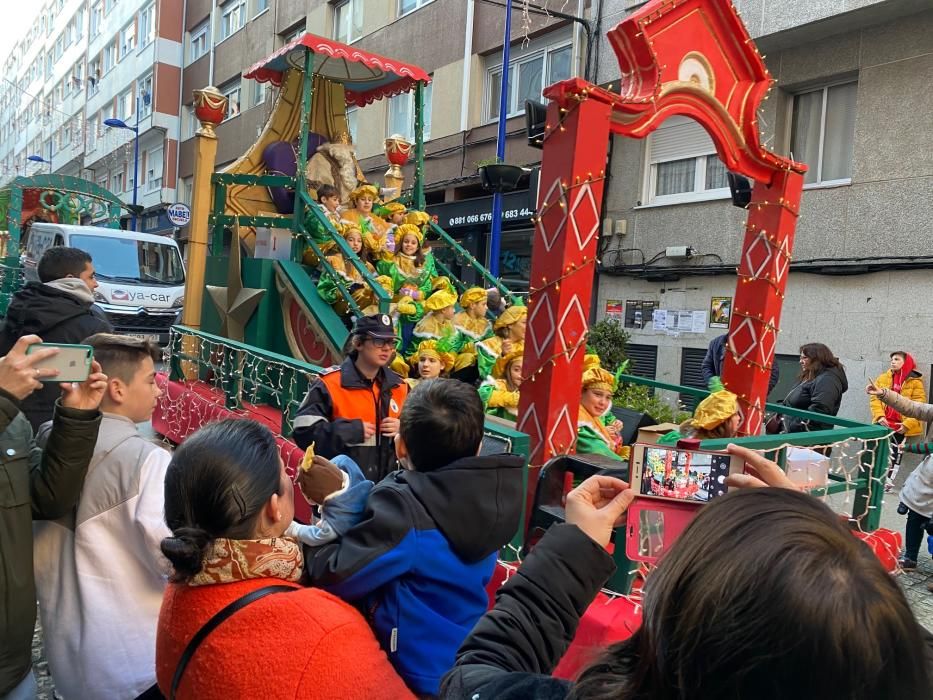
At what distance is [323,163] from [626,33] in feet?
18.5

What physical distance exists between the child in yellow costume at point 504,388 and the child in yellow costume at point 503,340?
424 mm

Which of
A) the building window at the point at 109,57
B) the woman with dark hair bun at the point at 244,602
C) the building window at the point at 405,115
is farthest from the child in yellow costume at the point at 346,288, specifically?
the building window at the point at 109,57

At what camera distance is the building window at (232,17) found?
2414cm

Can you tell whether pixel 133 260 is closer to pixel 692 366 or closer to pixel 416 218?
pixel 416 218

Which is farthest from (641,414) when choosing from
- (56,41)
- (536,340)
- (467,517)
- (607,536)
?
(56,41)

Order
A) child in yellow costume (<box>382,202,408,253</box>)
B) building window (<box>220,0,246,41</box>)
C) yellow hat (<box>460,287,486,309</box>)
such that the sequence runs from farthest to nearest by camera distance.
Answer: building window (<box>220,0,246,41</box>), child in yellow costume (<box>382,202,408,253</box>), yellow hat (<box>460,287,486,309</box>)

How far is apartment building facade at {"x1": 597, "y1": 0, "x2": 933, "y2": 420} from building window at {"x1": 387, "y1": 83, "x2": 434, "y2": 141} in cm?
544

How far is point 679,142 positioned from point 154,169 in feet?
84.2

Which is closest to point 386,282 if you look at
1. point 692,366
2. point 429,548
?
point 429,548

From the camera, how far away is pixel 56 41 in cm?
4791

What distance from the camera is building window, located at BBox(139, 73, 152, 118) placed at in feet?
94.9

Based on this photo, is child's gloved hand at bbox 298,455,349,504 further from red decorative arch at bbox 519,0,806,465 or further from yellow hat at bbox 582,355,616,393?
yellow hat at bbox 582,355,616,393

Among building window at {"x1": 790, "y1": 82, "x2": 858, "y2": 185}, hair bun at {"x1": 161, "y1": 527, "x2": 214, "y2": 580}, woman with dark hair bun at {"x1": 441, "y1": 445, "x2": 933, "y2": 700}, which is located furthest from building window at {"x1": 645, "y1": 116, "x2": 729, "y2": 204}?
woman with dark hair bun at {"x1": 441, "y1": 445, "x2": 933, "y2": 700}

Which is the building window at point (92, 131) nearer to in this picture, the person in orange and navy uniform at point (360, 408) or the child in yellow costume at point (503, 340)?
the child in yellow costume at point (503, 340)
